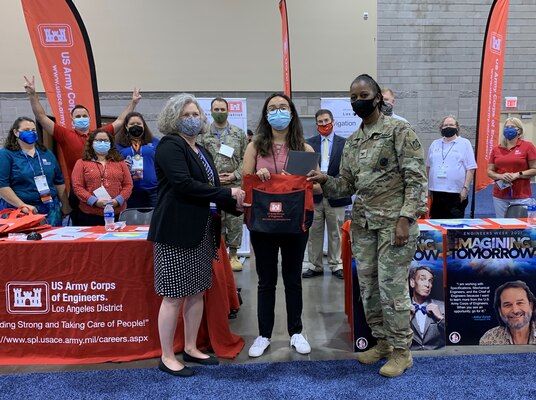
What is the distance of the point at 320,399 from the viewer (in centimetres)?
198

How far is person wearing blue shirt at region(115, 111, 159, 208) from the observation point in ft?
12.4

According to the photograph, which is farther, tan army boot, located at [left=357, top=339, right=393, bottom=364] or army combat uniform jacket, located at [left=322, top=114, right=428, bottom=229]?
tan army boot, located at [left=357, top=339, right=393, bottom=364]

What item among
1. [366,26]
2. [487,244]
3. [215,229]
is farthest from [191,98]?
[366,26]

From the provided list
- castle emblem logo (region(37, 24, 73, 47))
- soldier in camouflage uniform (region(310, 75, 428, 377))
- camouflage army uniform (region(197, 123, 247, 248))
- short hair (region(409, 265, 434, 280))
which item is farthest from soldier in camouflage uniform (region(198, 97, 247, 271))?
short hair (region(409, 265, 434, 280))

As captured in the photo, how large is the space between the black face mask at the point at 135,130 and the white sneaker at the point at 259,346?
2282 mm

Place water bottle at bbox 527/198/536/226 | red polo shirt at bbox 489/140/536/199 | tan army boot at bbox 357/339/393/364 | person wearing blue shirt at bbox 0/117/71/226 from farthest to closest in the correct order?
red polo shirt at bbox 489/140/536/199 → person wearing blue shirt at bbox 0/117/71/226 → water bottle at bbox 527/198/536/226 → tan army boot at bbox 357/339/393/364

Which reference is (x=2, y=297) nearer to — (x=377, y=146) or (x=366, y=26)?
(x=377, y=146)

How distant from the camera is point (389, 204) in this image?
2123 millimetres

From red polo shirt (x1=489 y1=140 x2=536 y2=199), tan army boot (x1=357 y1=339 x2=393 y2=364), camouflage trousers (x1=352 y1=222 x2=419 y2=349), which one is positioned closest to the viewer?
camouflage trousers (x1=352 y1=222 x2=419 y2=349)

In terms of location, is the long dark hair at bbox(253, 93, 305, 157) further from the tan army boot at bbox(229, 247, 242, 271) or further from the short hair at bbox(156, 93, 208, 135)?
the tan army boot at bbox(229, 247, 242, 271)

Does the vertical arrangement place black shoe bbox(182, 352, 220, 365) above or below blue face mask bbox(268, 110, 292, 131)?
below

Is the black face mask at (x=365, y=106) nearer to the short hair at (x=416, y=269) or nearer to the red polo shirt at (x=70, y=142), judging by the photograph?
the short hair at (x=416, y=269)

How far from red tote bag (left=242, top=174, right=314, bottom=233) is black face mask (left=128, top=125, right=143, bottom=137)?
2007 millimetres

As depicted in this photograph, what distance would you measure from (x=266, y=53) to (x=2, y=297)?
25.9 ft
